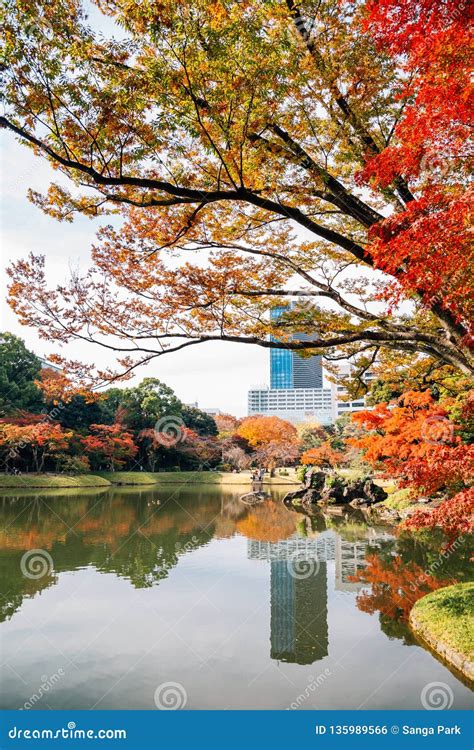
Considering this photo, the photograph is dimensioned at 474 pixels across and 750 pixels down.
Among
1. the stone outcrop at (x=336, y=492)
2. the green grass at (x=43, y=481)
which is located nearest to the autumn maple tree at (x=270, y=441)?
the stone outcrop at (x=336, y=492)

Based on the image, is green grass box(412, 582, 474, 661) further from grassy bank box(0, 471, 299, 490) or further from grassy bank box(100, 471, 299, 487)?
grassy bank box(100, 471, 299, 487)

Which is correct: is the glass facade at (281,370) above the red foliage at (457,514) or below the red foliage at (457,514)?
above

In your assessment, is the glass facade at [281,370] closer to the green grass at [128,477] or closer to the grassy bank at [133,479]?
the grassy bank at [133,479]

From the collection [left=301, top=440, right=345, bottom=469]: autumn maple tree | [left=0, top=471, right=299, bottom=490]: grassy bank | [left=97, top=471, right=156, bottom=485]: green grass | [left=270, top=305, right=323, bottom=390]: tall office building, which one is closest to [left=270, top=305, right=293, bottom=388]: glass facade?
[left=270, top=305, right=323, bottom=390]: tall office building

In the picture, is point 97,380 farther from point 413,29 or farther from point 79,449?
point 79,449

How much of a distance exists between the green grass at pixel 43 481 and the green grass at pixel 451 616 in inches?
839

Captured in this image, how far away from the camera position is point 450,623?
5.54 m

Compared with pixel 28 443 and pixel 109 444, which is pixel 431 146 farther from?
pixel 109 444

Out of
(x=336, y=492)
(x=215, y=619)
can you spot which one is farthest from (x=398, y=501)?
(x=215, y=619)

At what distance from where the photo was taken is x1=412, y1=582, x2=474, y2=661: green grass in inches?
201

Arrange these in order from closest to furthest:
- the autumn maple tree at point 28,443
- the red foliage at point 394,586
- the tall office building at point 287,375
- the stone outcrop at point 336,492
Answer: the red foliage at point 394,586 < the stone outcrop at point 336,492 < the autumn maple tree at point 28,443 < the tall office building at point 287,375

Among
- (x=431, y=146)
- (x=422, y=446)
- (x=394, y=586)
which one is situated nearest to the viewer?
(x=431, y=146)

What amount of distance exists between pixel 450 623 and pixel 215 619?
2976mm

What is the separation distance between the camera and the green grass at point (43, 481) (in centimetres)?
2306
